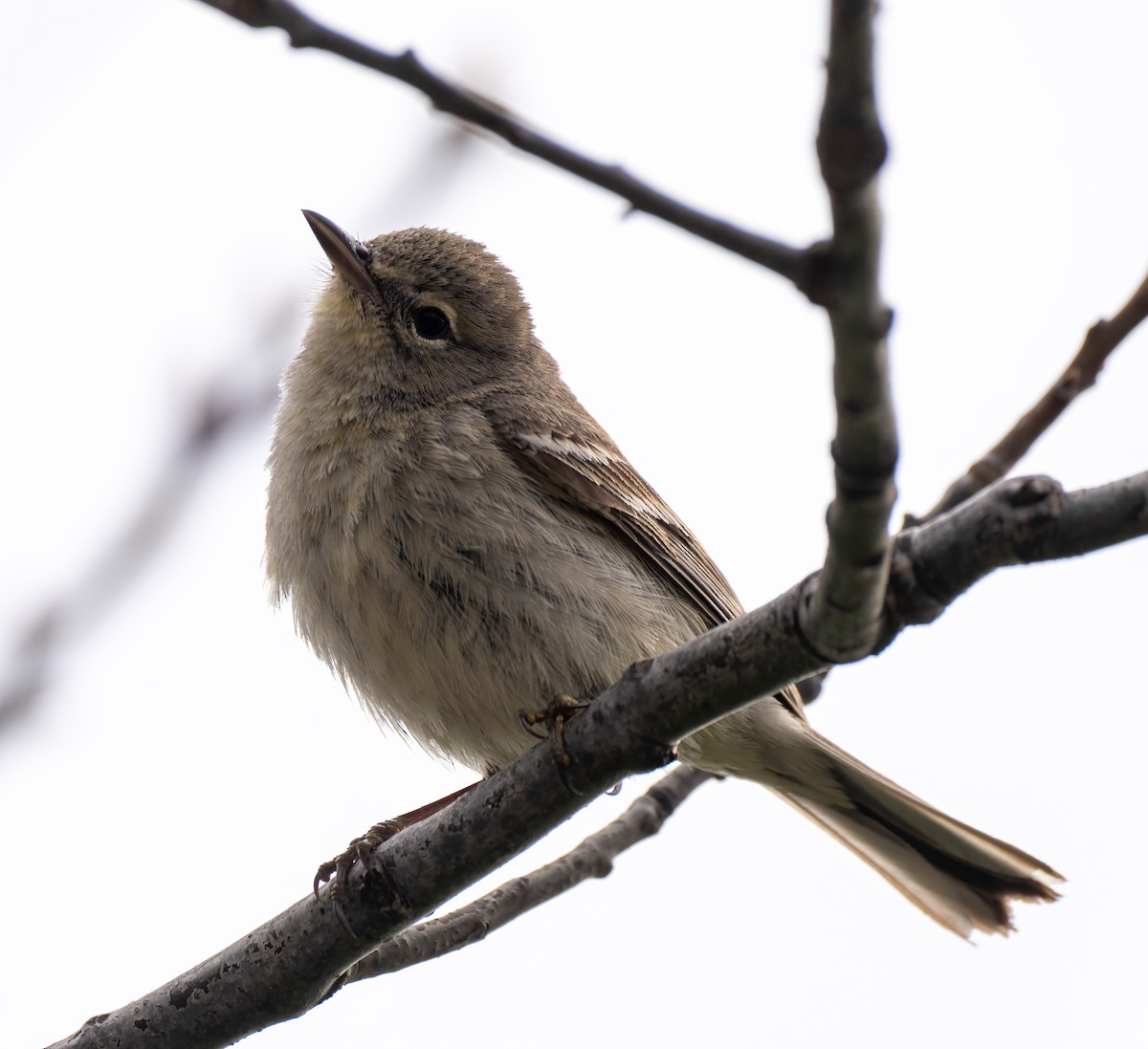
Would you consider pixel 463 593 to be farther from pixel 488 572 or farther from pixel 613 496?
pixel 613 496

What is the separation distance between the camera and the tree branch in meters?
2.93

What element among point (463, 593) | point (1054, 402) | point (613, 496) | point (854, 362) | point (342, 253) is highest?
point (342, 253)

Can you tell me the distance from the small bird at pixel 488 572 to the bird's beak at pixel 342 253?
11mm

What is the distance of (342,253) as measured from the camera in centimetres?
656

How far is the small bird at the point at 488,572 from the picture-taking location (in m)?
5.19

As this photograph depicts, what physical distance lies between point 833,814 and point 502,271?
11.3 ft

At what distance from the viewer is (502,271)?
7395 mm

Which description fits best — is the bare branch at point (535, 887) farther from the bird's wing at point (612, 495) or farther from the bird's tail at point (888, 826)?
the bird's wing at point (612, 495)

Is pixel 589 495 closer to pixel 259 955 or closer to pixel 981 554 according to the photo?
pixel 259 955

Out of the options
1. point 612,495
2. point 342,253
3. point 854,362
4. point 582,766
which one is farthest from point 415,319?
point 854,362

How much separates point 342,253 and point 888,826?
3786 mm

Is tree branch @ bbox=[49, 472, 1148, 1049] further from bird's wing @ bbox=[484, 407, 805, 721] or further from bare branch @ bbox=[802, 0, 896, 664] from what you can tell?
bird's wing @ bbox=[484, 407, 805, 721]

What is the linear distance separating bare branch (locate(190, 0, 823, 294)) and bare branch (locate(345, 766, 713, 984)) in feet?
11.4

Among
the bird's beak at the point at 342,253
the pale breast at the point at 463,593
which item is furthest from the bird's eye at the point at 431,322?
the pale breast at the point at 463,593
